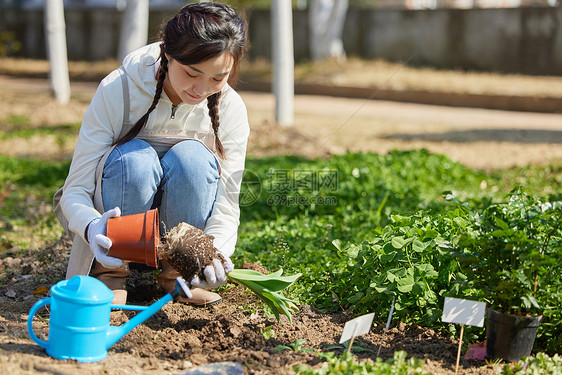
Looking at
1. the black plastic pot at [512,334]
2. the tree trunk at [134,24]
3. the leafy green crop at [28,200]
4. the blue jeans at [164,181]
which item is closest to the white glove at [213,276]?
the blue jeans at [164,181]

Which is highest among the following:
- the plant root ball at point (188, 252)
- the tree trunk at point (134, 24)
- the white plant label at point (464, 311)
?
the tree trunk at point (134, 24)

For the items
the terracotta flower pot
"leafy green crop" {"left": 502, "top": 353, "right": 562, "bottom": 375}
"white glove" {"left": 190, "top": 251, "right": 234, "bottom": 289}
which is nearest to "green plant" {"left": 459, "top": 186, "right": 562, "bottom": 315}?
"leafy green crop" {"left": 502, "top": 353, "right": 562, "bottom": 375}

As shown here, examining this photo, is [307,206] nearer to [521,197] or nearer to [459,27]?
[521,197]

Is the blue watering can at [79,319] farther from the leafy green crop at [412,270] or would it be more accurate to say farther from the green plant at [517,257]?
the green plant at [517,257]

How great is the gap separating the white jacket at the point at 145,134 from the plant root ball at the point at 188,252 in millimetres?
212

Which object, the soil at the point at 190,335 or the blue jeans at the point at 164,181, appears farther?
the blue jeans at the point at 164,181

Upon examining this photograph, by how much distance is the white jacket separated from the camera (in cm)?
244

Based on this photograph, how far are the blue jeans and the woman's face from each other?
28 cm

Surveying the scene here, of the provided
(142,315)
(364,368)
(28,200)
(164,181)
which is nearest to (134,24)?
(28,200)

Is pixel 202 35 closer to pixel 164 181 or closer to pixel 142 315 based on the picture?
pixel 164 181

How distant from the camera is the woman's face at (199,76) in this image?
2.28m

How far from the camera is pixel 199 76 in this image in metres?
2.29

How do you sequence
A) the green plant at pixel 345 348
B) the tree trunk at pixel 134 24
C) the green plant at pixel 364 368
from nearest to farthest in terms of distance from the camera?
the green plant at pixel 364 368, the green plant at pixel 345 348, the tree trunk at pixel 134 24

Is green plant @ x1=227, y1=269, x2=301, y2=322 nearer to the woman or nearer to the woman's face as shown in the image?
the woman
